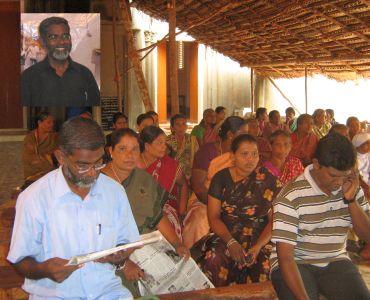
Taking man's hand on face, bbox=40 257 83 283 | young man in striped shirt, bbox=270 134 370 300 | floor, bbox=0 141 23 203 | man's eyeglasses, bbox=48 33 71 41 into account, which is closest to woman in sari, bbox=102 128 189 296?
young man in striped shirt, bbox=270 134 370 300

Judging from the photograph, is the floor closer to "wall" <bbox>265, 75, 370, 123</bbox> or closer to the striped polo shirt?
the striped polo shirt

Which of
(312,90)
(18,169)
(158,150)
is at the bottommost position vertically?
(18,169)

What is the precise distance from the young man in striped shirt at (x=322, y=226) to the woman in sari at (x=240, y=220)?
733 millimetres

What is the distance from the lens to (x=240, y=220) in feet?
13.1

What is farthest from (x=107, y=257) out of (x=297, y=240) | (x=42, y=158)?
(x=42, y=158)

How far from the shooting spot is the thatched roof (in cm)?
876

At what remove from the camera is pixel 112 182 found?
2510 mm

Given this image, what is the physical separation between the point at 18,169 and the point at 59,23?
4.70 metres

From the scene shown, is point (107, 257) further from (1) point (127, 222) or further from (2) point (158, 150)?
(2) point (158, 150)

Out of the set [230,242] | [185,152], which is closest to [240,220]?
[230,242]

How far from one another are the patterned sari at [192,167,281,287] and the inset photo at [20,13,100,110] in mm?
2853

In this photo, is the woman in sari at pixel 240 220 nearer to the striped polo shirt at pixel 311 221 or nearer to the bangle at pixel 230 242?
the bangle at pixel 230 242

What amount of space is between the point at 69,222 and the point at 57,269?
0.78 feet

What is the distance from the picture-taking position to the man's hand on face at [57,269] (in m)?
2.12
